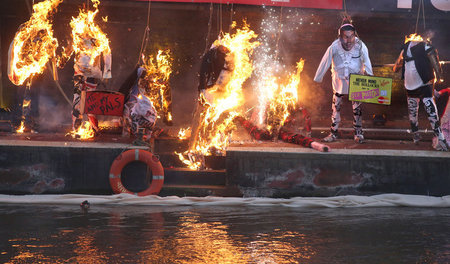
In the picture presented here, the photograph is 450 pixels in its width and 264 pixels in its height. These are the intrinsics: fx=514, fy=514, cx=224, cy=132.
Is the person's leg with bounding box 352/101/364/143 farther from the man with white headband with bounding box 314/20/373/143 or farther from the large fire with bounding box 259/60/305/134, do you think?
the large fire with bounding box 259/60/305/134

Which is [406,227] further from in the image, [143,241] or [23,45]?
[23,45]

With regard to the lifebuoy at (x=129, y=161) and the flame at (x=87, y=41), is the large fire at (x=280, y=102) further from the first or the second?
the flame at (x=87, y=41)

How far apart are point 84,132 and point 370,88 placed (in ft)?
20.2

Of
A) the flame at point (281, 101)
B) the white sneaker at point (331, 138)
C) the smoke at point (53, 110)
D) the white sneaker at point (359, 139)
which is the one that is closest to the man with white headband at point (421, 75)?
the white sneaker at point (359, 139)

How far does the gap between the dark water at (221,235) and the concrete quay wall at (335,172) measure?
855 millimetres

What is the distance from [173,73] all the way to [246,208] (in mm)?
A: 6007

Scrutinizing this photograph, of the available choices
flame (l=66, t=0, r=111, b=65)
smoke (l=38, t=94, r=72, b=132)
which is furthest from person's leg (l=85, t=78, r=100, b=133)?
smoke (l=38, t=94, r=72, b=132)

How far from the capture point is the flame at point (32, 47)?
11.3 metres

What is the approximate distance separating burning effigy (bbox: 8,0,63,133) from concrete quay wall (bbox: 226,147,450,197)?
5256 mm

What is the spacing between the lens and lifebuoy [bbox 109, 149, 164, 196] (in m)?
9.35

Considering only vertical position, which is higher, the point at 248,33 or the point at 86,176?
the point at 248,33

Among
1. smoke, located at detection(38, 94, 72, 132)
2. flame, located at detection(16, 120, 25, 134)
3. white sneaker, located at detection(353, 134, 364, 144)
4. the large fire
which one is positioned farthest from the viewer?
smoke, located at detection(38, 94, 72, 132)

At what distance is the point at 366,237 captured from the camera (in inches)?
265

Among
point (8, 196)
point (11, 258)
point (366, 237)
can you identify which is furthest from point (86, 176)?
point (366, 237)
